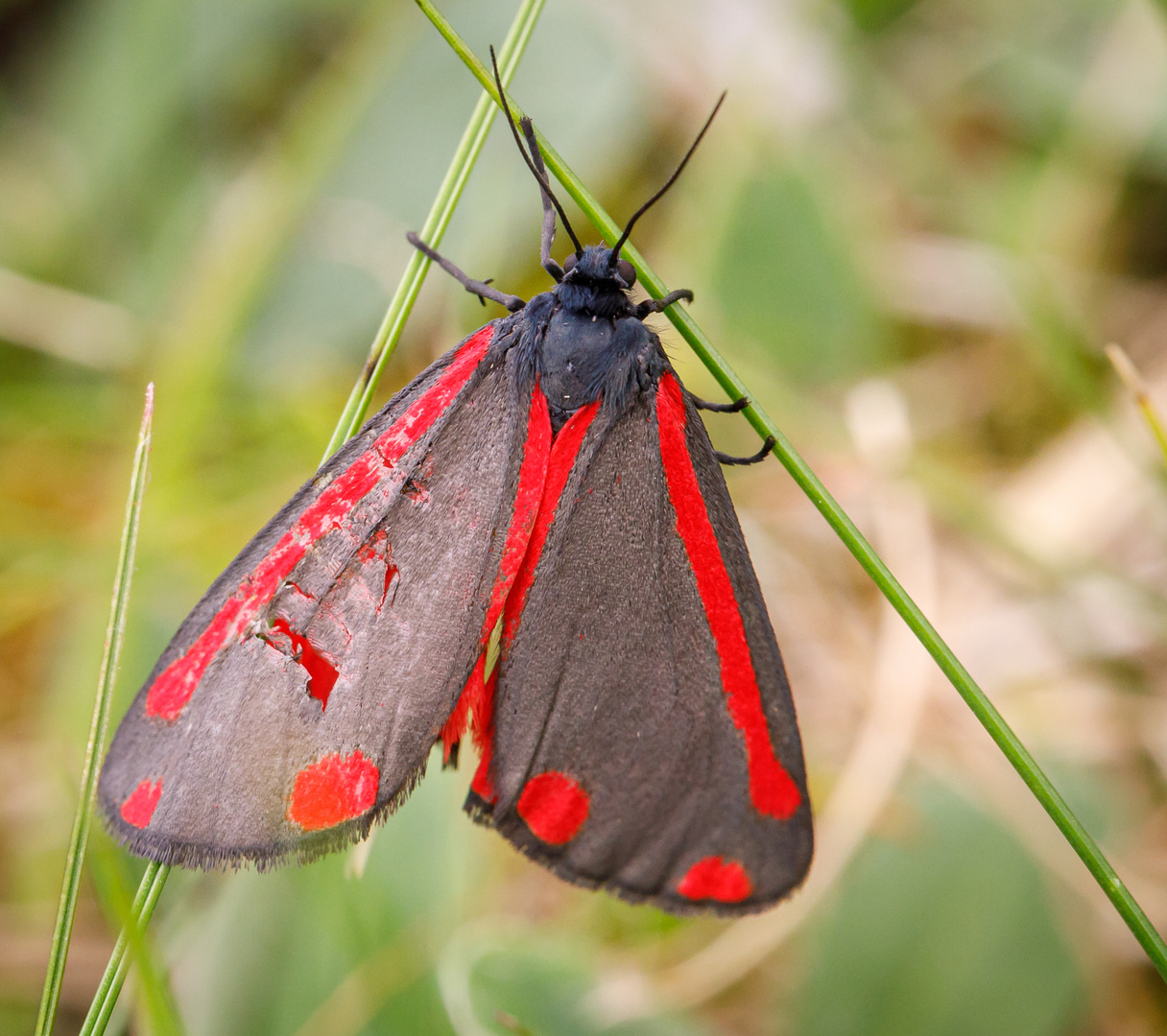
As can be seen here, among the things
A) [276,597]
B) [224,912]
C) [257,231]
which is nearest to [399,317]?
[276,597]

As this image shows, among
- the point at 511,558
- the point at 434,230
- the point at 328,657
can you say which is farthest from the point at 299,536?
the point at 434,230

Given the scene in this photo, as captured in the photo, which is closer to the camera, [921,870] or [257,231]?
[921,870]

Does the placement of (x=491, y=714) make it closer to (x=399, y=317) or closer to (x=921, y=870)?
(x=399, y=317)

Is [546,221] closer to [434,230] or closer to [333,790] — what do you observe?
[434,230]

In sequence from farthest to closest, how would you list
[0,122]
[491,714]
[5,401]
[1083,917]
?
[0,122] < [5,401] < [1083,917] < [491,714]

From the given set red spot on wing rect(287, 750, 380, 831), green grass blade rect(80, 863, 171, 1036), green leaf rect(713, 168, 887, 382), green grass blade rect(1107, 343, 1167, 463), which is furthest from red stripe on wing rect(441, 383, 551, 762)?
green leaf rect(713, 168, 887, 382)
